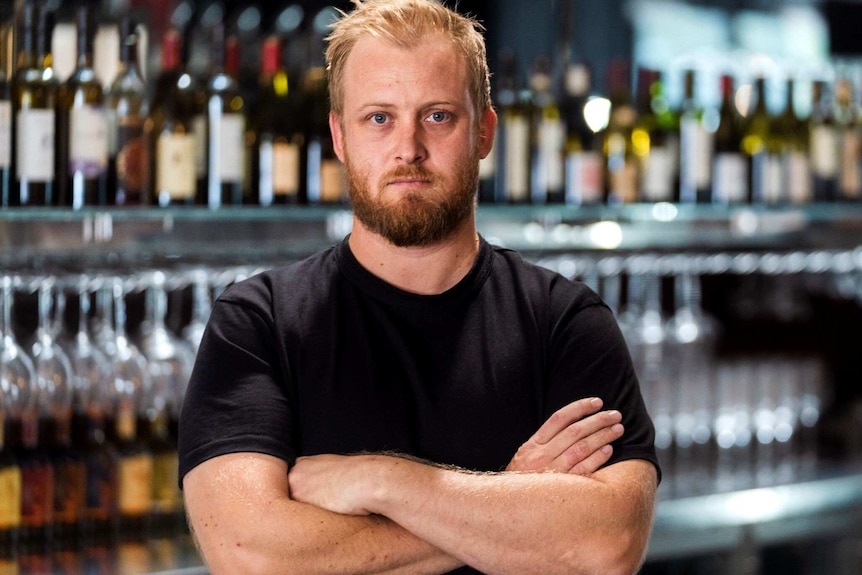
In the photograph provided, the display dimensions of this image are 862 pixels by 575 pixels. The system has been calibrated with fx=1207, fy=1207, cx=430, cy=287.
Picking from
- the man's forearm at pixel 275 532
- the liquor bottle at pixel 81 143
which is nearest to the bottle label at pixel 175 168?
the liquor bottle at pixel 81 143

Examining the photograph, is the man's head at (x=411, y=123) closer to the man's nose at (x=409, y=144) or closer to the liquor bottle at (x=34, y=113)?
the man's nose at (x=409, y=144)

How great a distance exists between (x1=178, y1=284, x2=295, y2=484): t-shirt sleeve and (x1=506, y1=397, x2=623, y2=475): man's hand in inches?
11.3

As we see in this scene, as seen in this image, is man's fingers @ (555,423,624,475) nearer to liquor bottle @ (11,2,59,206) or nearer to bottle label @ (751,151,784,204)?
liquor bottle @ (11,2,59,206)

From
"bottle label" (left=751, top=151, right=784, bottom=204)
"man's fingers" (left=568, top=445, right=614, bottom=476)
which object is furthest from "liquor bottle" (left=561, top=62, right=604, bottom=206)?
"man's fingers" (left=568, top=445, right=614, bottom=476)

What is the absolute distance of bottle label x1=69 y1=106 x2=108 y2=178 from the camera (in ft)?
6.91

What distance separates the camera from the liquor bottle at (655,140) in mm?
2789

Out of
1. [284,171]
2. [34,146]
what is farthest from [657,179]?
[34,146]

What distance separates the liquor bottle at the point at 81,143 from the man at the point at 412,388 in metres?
0.73

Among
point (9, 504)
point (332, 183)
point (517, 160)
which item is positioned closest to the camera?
point (9, 504)

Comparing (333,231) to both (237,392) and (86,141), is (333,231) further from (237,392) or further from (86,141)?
(237,392)

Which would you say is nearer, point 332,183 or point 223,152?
point 223,152

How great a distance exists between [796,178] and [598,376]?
1.70 m

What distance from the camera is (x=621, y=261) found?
269cm

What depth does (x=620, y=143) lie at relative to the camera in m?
2.96
